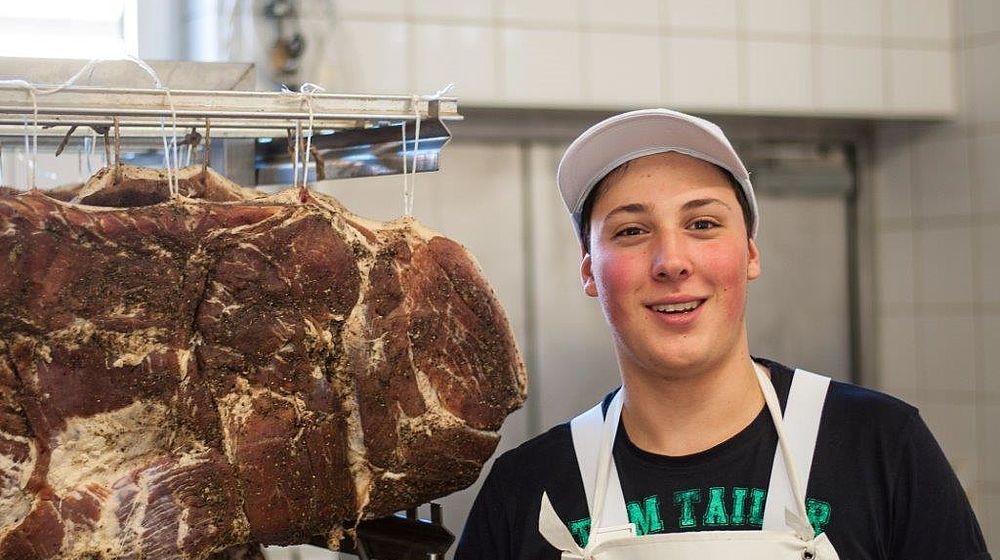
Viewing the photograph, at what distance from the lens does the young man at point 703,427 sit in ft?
4.92

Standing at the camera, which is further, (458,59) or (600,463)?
(458,59)

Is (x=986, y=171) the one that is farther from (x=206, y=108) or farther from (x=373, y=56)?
(x=206, y=108)

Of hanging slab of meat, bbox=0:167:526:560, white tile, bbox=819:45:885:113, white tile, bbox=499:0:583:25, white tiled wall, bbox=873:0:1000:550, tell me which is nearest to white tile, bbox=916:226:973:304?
white tiled wall, bbox=873:0:1000:550

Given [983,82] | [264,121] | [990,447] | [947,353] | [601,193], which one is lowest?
[990,447]

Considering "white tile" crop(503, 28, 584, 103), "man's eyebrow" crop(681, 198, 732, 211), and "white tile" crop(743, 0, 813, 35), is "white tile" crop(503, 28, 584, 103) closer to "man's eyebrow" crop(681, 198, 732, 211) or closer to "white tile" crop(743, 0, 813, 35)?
"white tile" crop(743, 0, 813, 35)

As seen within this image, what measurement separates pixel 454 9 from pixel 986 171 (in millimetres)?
1576

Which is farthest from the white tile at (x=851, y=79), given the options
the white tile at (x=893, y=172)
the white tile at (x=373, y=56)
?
the white tile at (x=373, y=56)

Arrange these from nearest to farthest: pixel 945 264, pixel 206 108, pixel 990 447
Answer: pixel 206 108 → pixel 990 447 → pixel 945 264

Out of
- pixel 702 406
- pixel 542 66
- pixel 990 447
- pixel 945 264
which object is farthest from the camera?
pixel 945 264

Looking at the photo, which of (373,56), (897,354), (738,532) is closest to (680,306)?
(738,532)

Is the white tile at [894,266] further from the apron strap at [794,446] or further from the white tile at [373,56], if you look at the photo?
the apron strap at [794,446]

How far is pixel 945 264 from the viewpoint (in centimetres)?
336

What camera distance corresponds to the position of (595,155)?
5.27 feet

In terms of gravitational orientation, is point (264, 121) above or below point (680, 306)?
above
